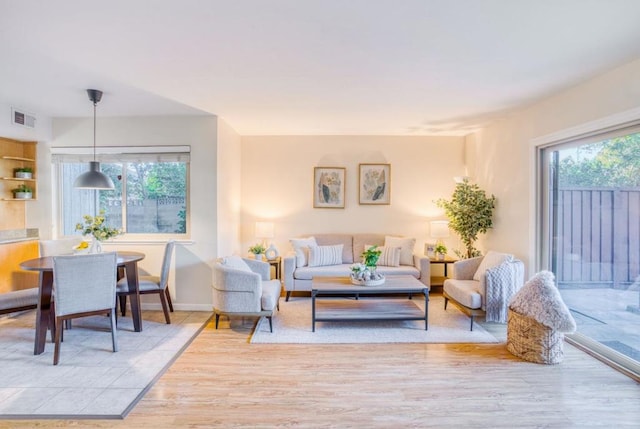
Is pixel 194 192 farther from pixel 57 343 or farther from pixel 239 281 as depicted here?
pixel 57 343

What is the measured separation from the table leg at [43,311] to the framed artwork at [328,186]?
146 inches

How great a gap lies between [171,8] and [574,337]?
178 inches

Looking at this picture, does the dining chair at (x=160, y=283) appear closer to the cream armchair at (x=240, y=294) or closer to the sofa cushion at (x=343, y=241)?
the cream armchair at (x=240, y=294)

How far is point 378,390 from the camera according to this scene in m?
2.60

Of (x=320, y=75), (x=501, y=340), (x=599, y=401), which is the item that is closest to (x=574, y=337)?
(x=501, y=340)

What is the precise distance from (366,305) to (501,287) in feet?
4.97

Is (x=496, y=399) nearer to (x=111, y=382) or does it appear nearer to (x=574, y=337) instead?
(x=574, y=337)

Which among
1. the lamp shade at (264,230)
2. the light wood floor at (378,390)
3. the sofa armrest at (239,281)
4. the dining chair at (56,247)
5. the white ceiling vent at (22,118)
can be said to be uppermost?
the white ceiling vent at (22,118)

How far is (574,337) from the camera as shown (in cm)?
350

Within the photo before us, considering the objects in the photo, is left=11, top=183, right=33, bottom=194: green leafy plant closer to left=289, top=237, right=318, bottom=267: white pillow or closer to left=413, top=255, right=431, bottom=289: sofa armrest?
left=289, top=237, right=318, bottom=267: white pillow

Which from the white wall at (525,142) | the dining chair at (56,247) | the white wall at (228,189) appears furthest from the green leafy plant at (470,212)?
the dining chair at (56,247)

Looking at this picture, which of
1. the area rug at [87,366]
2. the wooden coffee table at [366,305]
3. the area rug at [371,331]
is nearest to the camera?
the area rug at [87,366]

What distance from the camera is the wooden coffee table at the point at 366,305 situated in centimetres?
380

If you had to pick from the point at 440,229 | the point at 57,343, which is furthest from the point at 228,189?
the point at 440,229
